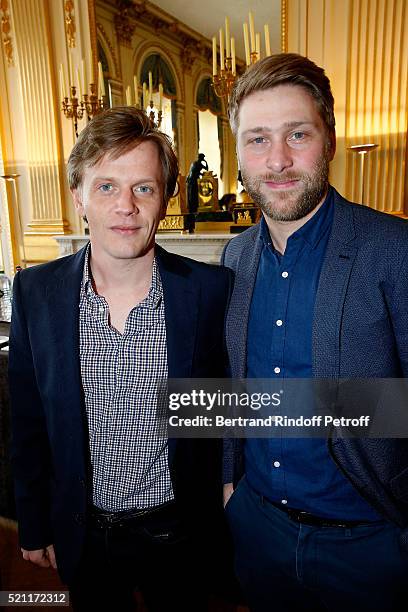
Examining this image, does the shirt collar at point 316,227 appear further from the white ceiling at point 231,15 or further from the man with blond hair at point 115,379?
the white ceiling at point 231,15

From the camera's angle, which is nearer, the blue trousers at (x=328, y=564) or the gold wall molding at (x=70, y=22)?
the blue trousers at (x=328, y=564)

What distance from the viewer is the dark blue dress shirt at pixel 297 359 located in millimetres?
1046

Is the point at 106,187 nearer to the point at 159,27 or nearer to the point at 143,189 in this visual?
the point at 143,189

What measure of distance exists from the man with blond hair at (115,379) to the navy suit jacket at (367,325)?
0.32 meters

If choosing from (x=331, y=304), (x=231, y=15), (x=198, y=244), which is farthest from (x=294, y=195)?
(x=231, y=15)

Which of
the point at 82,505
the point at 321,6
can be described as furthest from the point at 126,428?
the point at 321,6

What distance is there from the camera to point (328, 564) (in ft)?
3.41

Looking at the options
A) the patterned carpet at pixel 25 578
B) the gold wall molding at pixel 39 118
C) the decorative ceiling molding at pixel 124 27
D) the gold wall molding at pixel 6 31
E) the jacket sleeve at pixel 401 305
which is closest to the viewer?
the jacket sleeve at pixel 401 305

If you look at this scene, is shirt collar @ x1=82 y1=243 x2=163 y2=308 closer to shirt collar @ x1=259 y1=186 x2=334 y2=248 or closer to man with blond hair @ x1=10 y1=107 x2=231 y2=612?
man with blond hair @ x1=10 y1=107 x2=231 y2=612

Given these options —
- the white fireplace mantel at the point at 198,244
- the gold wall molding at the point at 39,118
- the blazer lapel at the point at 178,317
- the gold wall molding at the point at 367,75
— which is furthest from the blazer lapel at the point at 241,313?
the gold wall molding at the point at 39,118

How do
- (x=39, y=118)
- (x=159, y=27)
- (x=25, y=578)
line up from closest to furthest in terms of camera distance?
1. (x=25, y=578)
2. (x=159, y=27)
3. (x=39, y=118)

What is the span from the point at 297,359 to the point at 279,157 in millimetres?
474

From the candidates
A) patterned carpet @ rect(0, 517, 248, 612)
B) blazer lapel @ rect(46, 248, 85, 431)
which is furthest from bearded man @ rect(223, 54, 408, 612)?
patterned carpet @ rect(0, 517, 248, 612)

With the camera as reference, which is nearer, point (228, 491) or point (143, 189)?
point (143, 189)
